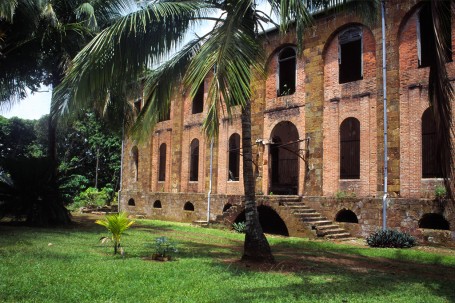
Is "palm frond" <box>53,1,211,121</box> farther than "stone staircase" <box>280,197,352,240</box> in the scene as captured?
No

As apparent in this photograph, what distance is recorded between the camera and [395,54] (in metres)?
14.4

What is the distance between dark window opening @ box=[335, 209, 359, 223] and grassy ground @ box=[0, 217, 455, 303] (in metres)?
3.70

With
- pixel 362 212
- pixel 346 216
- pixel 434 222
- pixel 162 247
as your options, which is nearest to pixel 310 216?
pixel 346 216

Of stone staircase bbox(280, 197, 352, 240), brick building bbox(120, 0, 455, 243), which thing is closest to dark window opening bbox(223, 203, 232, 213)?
brick building bbox(120, 0, 455, 243)

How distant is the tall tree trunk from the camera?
8484mm

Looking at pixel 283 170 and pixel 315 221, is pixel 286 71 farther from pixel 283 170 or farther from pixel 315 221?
pixel 315 221

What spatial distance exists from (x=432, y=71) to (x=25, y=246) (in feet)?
29.2

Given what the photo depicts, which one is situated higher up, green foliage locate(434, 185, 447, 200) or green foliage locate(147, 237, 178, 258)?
green foliage locate(434, 185, 447, 200)

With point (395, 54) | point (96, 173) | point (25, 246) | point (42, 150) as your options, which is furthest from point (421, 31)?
point (42, 150)

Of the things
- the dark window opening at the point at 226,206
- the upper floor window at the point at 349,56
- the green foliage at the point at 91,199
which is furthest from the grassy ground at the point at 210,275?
the green foliage at the point at 91,199

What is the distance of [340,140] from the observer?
1602 cm

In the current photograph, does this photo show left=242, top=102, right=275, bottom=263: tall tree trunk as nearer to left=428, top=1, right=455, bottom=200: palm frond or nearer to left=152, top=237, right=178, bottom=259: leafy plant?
left=152, top=237, right=178, bottom=259: leafy plant

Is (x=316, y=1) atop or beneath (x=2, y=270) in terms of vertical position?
atop

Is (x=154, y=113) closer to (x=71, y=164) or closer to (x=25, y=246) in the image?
(x=25, y=246)
